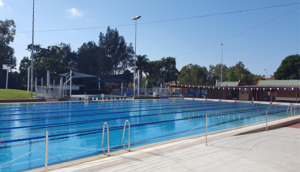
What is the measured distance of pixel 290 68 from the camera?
48.0m

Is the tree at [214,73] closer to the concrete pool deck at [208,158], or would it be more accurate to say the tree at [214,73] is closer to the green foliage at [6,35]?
the green foliage at [6,35]

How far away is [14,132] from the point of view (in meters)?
8.64

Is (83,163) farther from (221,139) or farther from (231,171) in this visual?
(221,139)

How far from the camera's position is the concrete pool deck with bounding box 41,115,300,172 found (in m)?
4.05

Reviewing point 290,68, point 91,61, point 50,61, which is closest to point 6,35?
point 50,61

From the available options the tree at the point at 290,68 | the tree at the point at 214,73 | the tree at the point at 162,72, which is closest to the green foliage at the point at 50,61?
the tree at the point at 162,72

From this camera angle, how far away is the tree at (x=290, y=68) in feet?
155

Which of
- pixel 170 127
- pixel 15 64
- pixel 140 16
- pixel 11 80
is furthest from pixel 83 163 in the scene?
pixel 15 64

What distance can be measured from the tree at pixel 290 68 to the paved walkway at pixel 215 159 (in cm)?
4979

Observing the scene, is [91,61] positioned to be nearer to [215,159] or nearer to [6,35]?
[6,35]

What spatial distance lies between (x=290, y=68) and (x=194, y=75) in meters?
21.2

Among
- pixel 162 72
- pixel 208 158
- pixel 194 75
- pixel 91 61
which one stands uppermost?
pixel 91 61

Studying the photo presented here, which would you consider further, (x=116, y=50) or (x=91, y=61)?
(x=91, y=61)

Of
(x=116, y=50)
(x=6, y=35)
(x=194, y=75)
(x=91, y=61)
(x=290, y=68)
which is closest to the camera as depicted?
(x=6, y=35)
